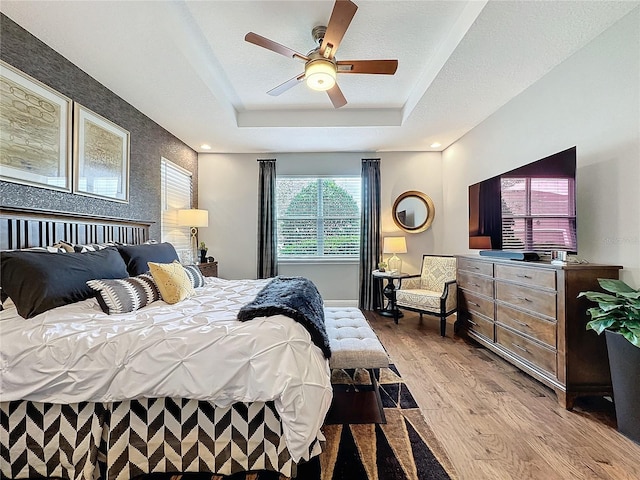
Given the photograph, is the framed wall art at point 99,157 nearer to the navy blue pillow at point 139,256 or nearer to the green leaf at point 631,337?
the navy blue pillow at point 139,256

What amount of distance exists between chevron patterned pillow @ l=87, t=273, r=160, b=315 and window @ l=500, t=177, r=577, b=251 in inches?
123

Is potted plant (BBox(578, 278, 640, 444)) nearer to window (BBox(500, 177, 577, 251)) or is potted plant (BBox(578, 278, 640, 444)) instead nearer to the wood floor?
the wood floor

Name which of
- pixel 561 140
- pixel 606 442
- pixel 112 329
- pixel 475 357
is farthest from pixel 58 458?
pixel 561 140

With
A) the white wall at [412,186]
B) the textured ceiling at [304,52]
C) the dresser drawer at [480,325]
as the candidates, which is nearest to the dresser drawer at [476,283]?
the dresser drawer at [480,325]

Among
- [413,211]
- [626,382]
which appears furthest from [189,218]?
[626,382]

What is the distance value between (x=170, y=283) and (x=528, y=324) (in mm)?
2882

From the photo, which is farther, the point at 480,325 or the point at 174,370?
the point at 480,325

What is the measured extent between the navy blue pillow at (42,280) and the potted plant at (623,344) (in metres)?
3.20

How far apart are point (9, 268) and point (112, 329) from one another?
75 cm

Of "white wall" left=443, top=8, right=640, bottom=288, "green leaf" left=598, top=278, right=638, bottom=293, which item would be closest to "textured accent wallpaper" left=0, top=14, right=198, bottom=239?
"white wall" left=443, top=8, right=640, bottom=288

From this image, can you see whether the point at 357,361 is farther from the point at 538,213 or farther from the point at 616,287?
the point at 538,213

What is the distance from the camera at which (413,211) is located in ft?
16.6

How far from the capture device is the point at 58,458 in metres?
1.47

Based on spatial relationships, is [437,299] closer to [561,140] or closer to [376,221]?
[376,221]
